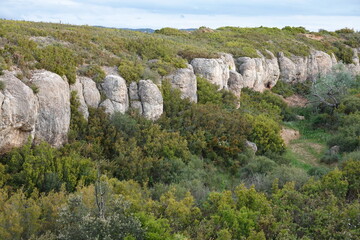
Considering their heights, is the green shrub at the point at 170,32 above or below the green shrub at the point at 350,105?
above

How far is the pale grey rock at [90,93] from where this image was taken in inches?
635

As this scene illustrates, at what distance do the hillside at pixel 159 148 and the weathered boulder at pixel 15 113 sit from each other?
0.14ft

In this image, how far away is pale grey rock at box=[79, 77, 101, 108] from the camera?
16125mm

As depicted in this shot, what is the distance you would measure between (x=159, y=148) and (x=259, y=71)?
16893mm

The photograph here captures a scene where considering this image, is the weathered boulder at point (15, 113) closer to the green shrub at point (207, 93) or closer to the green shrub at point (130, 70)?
the green shrub at point (130, 70)

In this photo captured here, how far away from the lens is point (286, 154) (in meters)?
19.3

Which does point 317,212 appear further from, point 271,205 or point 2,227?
point 2,227

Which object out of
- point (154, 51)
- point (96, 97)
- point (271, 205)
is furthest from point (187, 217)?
point (154, 51)

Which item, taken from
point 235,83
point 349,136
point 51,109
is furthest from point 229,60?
point 51,109

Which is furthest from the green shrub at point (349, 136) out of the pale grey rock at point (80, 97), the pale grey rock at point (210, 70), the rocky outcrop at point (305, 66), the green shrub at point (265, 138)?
the pale grey rock at point (80, 97)

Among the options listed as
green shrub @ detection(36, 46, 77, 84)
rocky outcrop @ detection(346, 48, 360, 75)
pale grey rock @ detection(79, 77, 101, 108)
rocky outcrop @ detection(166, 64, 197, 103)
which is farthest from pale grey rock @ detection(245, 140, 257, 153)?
rocky outcrop @ detection(346, 48, 360, 75)

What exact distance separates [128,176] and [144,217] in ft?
16.2

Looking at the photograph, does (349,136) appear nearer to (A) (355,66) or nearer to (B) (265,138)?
(B) (265,138)

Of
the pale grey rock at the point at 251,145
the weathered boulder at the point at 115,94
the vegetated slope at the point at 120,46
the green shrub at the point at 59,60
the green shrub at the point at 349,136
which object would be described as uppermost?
the vegetated slope at the point at 120,46
